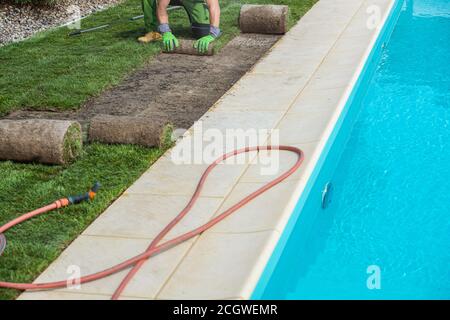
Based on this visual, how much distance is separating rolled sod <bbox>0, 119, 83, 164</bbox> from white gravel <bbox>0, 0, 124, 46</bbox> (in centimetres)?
395

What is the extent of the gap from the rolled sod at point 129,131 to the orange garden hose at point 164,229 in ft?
1.85

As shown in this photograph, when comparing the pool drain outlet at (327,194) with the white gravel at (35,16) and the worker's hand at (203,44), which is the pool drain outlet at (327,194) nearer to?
the worker's hand at (203,44)

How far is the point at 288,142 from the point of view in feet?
18.0

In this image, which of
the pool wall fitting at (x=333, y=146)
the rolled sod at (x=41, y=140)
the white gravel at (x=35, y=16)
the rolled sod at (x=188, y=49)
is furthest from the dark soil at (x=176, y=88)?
the white gravel at (x=35, y=16)

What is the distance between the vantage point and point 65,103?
6.49m

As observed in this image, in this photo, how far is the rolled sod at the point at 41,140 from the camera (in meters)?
5.17

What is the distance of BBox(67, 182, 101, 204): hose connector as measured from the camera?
4633mm

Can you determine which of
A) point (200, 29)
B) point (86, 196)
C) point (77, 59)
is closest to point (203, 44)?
point (200, 29)

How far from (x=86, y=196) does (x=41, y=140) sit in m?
0.78

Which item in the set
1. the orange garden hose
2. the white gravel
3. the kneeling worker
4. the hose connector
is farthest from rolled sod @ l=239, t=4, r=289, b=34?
the hose connector

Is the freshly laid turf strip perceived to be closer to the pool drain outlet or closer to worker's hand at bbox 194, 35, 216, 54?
worker's hand at bbox 194, 35, 216, 54

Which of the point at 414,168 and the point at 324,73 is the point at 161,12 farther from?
the point at 414,168
